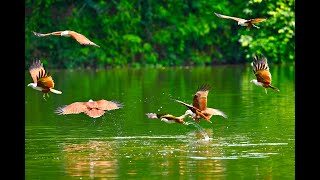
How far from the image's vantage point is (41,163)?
623 inches

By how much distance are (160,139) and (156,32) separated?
3205 cm

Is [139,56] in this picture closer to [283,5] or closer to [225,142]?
[283,5]

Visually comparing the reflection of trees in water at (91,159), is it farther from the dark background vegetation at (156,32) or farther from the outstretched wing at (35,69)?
the dark background vegetation at (156,32)

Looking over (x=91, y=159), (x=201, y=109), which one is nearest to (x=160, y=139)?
(x=201, y=109)

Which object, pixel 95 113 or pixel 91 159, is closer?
pixel 91 159

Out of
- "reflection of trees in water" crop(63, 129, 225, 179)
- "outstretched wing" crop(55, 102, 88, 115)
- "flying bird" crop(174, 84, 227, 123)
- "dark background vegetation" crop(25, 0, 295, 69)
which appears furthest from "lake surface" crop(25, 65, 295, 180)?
"dark background vegetation" crop(25, 0, 295, 69)

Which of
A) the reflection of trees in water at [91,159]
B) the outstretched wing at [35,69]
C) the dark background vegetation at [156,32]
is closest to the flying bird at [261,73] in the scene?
the reflection of trees in water at [91,159]

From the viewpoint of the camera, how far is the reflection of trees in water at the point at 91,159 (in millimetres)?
14805

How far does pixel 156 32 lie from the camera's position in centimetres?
5025

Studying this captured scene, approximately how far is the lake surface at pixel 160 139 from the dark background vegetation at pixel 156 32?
16819 millimetres

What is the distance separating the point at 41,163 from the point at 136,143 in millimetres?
2347

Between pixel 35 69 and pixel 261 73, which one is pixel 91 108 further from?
pixel 261 73

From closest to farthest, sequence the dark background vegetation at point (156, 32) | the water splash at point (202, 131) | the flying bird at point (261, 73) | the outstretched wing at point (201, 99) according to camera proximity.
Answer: the outstretched wing at point (201, 99), the flying bird at point (261, 73), the water splash at point (202, 131), the dark background vegetation at point (156, 32)

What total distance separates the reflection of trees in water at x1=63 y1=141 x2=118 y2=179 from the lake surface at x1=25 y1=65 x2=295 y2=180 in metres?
0.01
